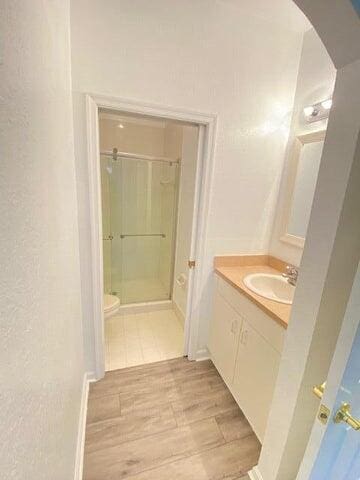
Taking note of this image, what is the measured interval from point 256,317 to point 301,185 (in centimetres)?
105

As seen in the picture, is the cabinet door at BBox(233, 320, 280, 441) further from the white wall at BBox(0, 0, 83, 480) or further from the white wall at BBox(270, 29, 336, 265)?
the white wall at BBox(0, 0, 83, 480)

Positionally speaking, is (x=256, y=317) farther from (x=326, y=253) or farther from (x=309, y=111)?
(x=309, y=111)

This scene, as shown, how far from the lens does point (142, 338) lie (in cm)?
222

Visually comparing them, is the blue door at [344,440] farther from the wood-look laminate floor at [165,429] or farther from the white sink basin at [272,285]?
the white sink basin at [272,285]

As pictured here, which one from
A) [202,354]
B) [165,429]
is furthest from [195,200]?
[165,429]

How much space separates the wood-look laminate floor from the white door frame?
9.4 inches

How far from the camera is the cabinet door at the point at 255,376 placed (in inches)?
48.5

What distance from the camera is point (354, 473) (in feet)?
2.60

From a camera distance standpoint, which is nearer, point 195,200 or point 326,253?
point 326,253

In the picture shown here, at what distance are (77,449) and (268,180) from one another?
2129 millimetres

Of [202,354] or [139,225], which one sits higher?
[139,225]

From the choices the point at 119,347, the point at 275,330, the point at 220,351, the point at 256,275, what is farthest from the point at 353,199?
the point at 119,347

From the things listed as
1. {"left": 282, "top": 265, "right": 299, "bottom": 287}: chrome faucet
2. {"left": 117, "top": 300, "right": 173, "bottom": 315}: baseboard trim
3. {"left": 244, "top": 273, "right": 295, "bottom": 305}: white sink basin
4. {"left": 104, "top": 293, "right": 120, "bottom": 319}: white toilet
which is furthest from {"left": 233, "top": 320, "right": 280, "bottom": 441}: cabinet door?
{"left": 117, "top": 300, "right": 173, "bottom": 315}: baseboard trim

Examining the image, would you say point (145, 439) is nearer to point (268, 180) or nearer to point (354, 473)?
point (354, 473)
